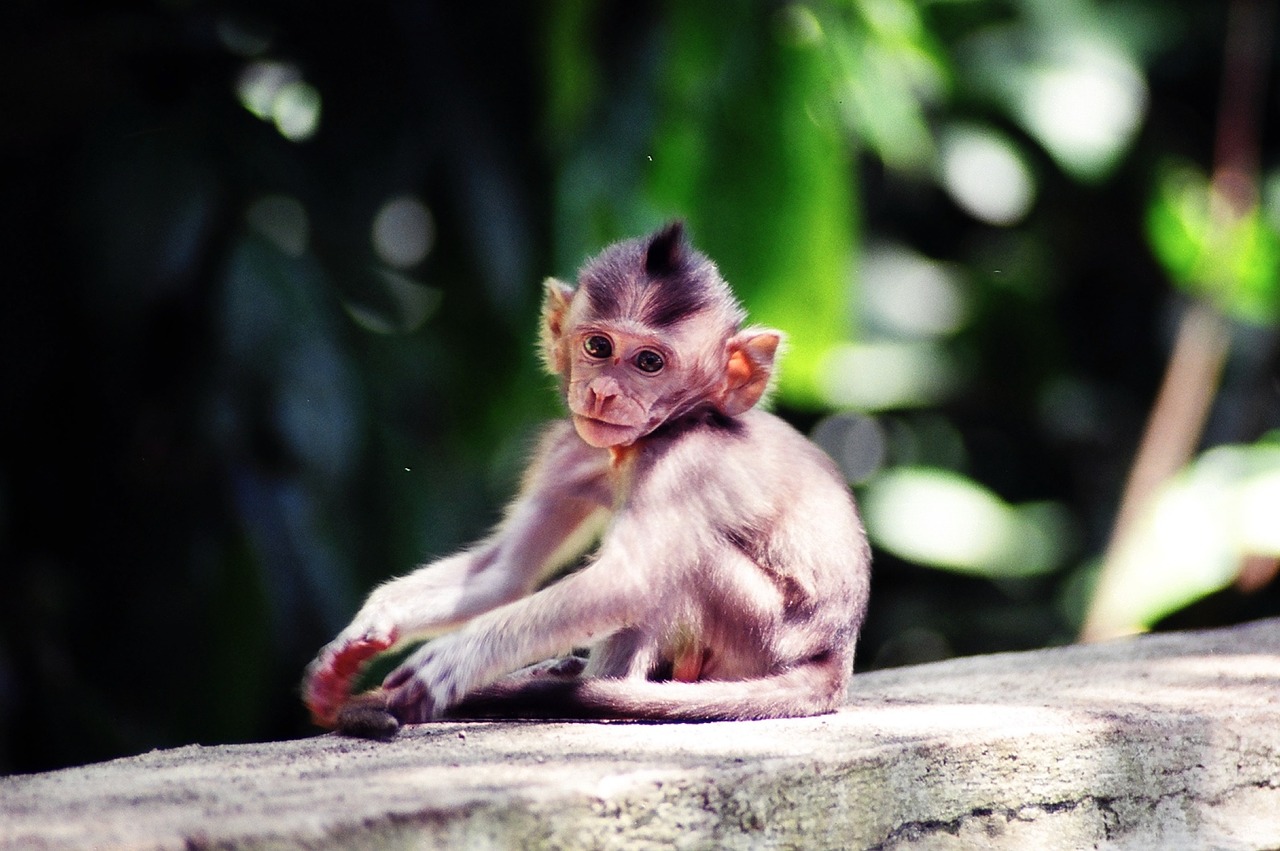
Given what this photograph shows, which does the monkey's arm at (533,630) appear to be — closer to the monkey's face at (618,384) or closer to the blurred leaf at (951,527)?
the monkey's face at (618,384)

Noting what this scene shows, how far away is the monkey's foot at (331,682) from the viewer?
3.10 meters

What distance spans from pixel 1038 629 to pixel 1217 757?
5.19 meters

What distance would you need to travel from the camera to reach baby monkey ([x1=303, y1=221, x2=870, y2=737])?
9.84 feet

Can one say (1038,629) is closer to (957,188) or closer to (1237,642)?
(957,188)

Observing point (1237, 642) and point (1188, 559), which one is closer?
point (1237, 642)

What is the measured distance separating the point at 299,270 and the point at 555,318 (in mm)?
2315

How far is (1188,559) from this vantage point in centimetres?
597

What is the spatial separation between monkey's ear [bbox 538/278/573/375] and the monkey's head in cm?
10

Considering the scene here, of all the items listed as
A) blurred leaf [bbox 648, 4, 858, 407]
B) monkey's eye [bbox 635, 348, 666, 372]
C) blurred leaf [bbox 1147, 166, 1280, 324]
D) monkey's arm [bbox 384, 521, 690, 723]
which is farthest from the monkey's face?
blurred leaf [bbox 1147, 166, 1280, 324]

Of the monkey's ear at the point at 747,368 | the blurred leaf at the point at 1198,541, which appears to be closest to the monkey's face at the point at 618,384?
the monkey's ear at the point at 747,368

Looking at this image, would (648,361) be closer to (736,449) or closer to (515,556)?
(736,449)

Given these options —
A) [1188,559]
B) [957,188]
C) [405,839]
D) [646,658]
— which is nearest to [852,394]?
[957,188]

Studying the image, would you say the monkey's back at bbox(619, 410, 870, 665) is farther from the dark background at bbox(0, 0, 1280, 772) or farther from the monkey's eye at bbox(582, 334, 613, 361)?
the dark background at bbox(0, 0, 1280, 772)

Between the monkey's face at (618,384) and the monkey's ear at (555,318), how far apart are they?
0.17m
